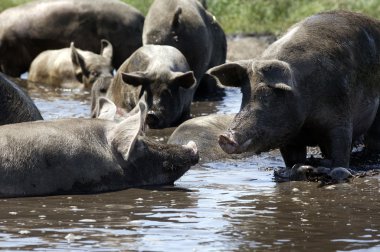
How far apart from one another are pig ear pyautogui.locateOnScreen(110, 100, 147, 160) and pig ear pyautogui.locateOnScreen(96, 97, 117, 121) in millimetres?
458

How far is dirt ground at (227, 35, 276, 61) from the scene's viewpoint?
781 inches

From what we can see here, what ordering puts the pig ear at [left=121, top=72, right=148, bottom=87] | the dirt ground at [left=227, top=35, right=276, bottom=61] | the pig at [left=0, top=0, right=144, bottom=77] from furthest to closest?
the dirt ground at [left=227, top=35, right=276, bottom=61], the pig at [left=0, top=0, right=144, bottom=77], the pig ear at [left=121, top=72, right=148, bottom=87]

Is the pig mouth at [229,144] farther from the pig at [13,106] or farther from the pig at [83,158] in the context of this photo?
the pig at [13,106]

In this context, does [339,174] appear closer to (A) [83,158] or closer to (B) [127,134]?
(B) [127,134]

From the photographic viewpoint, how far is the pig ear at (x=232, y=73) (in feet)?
29.3

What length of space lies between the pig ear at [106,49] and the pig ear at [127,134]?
853cm

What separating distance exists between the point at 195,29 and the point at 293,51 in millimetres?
6764

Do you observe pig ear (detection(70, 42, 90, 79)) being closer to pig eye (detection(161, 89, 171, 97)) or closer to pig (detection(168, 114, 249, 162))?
pig eye (detection(161, 89, 171, 97))

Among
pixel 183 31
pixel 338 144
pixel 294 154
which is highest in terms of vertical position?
pixel 183 31

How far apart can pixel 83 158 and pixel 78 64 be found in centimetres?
883

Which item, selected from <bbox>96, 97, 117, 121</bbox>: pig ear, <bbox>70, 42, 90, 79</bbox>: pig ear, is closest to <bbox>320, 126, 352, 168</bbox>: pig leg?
<bbox>96, 97, 117, 121</bbox>: pig ear

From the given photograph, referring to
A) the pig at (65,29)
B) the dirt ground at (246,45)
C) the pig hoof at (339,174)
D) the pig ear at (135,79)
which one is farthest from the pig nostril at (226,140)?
the dirt ground at (246,45)

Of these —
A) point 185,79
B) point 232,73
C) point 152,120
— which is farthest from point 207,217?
point 152,120

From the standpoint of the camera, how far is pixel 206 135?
10.8m
